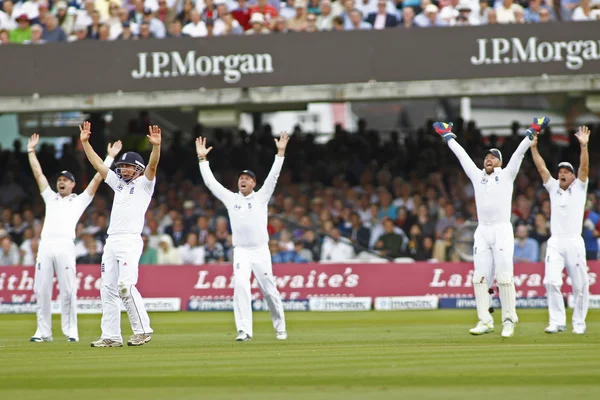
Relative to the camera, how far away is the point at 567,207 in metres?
14.1

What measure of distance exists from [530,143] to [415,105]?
32.0 meters

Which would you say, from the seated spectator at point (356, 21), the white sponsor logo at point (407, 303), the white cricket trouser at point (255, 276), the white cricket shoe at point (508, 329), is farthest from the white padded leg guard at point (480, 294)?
the seated spectator at point (356, 21)

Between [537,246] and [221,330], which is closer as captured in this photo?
[221,330]

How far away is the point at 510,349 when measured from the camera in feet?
36.4

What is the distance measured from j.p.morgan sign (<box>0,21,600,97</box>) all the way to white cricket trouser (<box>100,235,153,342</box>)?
11.6m

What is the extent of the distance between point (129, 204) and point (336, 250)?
11.5m

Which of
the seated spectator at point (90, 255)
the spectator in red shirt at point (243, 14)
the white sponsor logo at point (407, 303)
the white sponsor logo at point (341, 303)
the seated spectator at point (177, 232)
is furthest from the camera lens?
the seated spectator at point (177, 232)

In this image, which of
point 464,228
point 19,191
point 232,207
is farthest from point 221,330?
point 19,191

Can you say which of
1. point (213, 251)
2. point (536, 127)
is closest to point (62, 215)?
point (536, 127)

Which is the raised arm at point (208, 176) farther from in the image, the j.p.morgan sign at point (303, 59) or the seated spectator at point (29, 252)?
the seated spectator at point (29, 252)

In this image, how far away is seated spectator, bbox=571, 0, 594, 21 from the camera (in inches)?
888

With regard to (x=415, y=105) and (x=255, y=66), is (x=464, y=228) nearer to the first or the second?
(x=255, y=66)

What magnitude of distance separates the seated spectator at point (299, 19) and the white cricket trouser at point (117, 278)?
12163 millimetres

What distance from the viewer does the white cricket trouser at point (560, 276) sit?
13.9 meters
